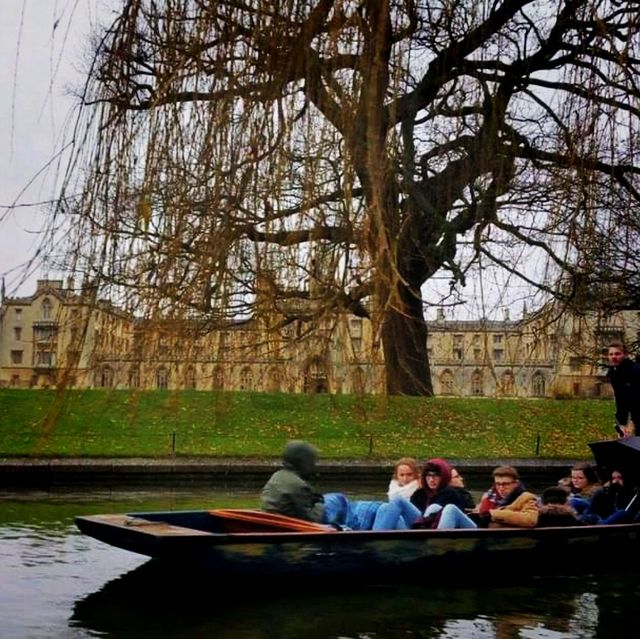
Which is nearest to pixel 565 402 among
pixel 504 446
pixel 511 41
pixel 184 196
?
pixel 504 446

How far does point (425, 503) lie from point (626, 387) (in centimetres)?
171

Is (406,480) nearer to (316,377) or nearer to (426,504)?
(426,504)

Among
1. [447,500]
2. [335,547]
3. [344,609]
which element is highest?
[447,500]

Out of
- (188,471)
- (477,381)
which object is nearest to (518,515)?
(477,381)

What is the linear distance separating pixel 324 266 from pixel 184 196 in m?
0.58

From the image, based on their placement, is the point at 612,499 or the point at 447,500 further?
the point at 612,499

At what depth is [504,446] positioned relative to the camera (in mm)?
17406

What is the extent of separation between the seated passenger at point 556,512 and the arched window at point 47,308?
466 cm

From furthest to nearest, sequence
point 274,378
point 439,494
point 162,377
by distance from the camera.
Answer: point 439,494
point 274,378
point 162,377

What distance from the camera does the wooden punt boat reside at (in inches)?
251

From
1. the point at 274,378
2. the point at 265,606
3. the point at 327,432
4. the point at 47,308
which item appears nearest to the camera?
the point at 47,308

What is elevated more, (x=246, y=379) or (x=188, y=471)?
(x=246, y=379)

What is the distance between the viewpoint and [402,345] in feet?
15.2

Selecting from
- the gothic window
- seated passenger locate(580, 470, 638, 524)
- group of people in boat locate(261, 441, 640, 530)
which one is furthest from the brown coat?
the gothic window
